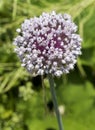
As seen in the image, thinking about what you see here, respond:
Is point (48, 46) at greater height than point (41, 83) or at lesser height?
greater

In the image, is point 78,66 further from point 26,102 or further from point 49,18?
point 49,18

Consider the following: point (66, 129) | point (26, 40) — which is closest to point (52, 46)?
point (26, 40)

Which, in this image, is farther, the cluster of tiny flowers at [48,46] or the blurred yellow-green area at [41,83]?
the blurred yellow-green area at [41,83]

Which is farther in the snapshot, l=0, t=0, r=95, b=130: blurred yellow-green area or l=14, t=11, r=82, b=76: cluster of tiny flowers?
l=0, t=0, r=95, b=130: blurred yellow-green area
